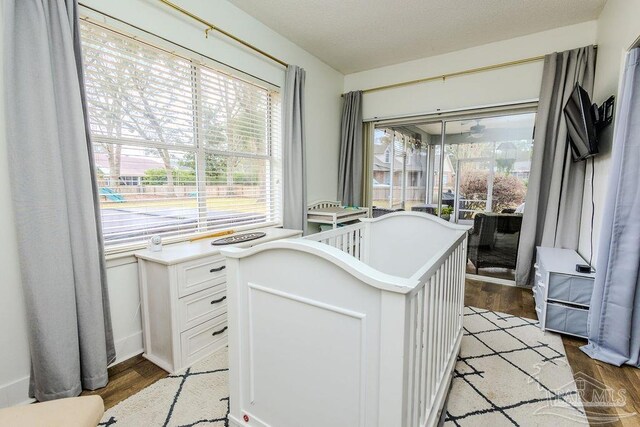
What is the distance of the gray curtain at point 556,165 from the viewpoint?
8.62 feet

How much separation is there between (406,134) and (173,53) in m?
2.85

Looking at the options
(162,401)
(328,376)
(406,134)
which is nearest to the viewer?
(328,376)

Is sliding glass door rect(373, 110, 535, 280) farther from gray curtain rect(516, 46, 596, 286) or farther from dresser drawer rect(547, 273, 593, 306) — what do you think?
dresser drawer rect(547, 273, 593, 306)

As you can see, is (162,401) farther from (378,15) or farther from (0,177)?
(378,15)

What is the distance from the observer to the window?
5.73 ft

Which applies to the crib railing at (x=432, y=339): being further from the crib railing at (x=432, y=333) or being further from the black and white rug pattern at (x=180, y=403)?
the black and white rug pattern at (x=180, y=403)

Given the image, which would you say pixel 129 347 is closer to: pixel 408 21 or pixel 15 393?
pixel 15 393

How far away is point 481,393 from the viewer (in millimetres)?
1538

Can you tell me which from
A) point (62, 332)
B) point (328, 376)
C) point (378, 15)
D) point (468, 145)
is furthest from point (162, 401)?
point (468, 145)

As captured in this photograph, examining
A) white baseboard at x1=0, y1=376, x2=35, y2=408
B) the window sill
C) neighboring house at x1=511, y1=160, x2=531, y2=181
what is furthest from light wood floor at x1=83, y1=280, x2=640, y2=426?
neighboring house at x1=511, y1=160, x2=531, y2=181

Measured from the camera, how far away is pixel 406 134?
12.8 feet

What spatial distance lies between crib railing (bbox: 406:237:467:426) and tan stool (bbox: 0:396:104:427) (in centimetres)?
90

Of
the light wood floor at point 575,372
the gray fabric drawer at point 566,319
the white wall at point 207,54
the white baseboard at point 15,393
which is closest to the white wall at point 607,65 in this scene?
the gray fabric drawer at point 566,319

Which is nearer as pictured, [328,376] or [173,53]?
[328,376]
